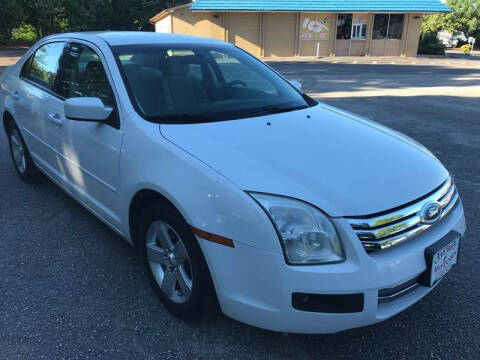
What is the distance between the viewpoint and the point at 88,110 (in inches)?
104

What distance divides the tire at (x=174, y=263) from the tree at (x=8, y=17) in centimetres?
3079

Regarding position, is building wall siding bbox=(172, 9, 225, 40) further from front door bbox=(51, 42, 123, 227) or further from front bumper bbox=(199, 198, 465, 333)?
front bumper bbox=(199, 198, 465, 333)

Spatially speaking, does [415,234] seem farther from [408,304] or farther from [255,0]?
[255,0]

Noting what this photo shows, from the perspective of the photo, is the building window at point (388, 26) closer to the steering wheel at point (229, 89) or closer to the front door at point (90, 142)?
the steering wheel at point (229, 89)

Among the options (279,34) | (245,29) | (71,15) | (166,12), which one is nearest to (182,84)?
(245,29)

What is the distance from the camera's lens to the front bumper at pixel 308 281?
1873 mm

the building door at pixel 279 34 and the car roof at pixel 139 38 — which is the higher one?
the car roof at pixel 139 38

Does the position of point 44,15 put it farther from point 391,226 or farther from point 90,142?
point 391,226

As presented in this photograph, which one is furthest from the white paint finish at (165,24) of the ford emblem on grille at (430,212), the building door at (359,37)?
the ford emblem on grille at (430,212)

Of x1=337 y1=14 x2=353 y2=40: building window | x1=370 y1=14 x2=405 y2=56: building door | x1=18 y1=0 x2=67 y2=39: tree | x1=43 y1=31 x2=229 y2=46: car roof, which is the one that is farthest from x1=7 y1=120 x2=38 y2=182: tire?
x1=18 y1=0 x2=67 y2=39: tree

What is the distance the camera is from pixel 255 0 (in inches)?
1075

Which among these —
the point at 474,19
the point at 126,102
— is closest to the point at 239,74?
the point at 126,102

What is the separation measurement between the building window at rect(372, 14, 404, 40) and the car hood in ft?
95.2

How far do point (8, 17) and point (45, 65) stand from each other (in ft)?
99.9
